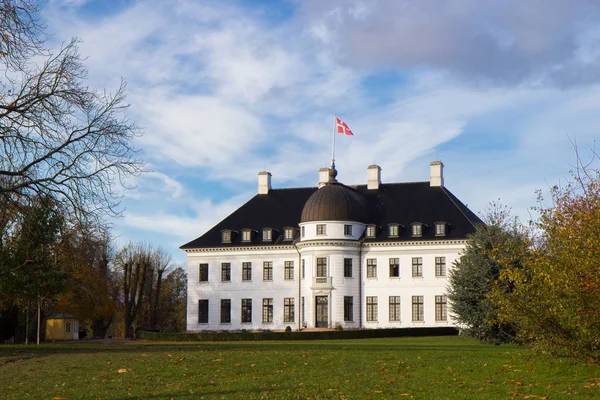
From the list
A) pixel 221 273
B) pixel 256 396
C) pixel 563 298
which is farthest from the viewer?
pixel 221 273

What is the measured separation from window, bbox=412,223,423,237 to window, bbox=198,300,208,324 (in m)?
18.2

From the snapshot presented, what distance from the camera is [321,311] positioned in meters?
58.2

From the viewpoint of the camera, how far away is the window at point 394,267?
58969 millimetres

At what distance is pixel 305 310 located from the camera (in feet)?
194

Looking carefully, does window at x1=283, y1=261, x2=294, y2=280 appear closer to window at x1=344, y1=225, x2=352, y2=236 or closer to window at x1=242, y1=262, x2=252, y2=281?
window at x1=242, y1=262, x2=252, y2=281

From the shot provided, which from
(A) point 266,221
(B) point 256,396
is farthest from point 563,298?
(A) point 266,221

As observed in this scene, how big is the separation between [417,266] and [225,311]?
16184mm

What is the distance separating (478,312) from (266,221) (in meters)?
31.8

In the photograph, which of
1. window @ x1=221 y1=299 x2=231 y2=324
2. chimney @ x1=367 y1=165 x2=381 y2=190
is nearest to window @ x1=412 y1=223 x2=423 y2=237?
chimney @ x1=367 y1=165 x2=381 y2=190

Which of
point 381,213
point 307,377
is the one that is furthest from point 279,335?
point 307,377

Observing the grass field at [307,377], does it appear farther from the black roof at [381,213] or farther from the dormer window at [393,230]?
A: the black roof at [381,213]

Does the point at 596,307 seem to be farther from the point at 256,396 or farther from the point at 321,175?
the point at 321,175

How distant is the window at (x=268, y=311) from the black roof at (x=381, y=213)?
4.78 meters

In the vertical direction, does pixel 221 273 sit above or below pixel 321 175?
below
